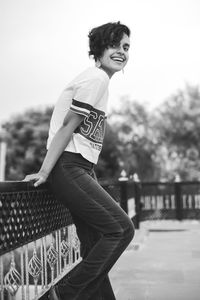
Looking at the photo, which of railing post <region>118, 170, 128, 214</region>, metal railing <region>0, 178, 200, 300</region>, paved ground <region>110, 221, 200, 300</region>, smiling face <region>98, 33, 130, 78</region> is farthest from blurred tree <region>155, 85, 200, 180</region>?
smiling face <region>98, 33, 130, 78</region>

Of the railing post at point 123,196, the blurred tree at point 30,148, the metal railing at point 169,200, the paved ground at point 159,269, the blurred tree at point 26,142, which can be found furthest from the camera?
the blurred tree at point 26,142

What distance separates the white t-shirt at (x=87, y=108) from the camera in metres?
3.39

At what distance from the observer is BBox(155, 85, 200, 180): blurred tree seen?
38375mm

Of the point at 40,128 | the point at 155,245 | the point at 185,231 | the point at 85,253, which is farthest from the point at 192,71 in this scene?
the point at 85,253

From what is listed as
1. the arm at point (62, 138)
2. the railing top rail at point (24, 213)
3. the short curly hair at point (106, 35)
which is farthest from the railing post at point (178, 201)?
the arm at point (62, 138)

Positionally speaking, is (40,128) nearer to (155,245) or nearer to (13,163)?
(13,163)

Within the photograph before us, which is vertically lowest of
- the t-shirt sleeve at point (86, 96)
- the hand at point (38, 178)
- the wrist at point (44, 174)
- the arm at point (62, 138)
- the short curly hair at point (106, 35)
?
the hand at point (38, 178)

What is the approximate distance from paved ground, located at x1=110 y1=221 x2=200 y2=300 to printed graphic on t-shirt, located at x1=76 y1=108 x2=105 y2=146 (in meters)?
2.07

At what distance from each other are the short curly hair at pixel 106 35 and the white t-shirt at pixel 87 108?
0.25 meters

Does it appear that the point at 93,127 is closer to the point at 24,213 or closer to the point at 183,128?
the point at 24,213

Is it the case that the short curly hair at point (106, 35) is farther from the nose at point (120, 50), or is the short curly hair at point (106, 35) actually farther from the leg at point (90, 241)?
the leg at point (90, 241)

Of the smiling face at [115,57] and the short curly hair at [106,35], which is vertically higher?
the short curly hair at [106,35]

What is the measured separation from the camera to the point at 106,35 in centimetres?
369

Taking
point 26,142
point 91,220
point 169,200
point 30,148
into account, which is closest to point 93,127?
point 91,220
